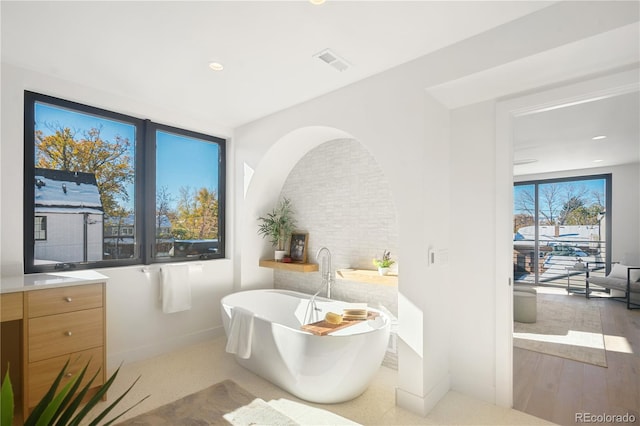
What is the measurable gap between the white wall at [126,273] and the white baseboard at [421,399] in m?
2.42

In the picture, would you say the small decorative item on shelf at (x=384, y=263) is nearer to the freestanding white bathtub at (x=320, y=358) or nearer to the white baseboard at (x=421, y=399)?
the freestanding white bathtub at (x=320, y=358)

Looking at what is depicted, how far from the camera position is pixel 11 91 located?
2.71 m

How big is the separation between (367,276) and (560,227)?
5076 millimetres

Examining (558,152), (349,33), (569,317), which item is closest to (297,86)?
(349,33)

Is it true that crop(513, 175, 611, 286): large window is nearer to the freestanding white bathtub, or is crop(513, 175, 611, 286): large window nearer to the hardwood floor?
the hardwood floor

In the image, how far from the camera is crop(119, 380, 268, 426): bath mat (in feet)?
7.75

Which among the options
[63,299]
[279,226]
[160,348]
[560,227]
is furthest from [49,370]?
[560,227]

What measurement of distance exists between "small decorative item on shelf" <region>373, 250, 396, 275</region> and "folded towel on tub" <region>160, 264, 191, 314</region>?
2059 mm

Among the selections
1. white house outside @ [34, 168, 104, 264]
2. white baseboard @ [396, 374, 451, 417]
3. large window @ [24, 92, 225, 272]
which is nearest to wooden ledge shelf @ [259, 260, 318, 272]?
large window @ [24, 92, 225, 272]

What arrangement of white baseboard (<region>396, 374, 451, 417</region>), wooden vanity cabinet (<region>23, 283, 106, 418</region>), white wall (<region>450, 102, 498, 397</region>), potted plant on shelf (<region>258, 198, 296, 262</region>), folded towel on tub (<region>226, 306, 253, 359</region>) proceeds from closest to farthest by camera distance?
wooden vanity cabinet (<region>23, 283, 106, 418</region>)
white baseboard (<region>396, 374, 451, 417</region>)
white wall (<region>450, 102, 498, 397</region>)
folded towel on tub (<region>226, 306, 253, 359</region>)
potted plant on shelf (<region>258, 198, 296, 262</region>)

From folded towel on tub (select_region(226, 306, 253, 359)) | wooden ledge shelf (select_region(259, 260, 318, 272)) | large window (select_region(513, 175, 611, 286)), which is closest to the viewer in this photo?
folded towel on tub (select_region(226, 306, 253, 359))

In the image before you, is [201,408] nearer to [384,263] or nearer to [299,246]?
[384,263]

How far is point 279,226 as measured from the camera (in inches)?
166

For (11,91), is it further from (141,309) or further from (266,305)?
(266,305)
